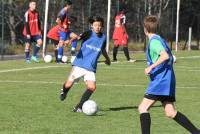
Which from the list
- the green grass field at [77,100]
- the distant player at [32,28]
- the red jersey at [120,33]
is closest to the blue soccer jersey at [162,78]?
the green grass field at [77,100]

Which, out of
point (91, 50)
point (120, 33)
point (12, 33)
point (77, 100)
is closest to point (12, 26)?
point (12, 33)

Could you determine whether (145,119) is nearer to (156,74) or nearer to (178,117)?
(178,117)

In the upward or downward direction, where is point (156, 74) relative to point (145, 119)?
upward

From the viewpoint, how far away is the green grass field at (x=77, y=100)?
1025 centimetres

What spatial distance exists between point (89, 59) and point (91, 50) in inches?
8.0

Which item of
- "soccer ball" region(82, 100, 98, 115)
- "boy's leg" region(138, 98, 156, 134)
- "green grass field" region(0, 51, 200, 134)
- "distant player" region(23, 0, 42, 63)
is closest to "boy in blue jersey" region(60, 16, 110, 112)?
"soccer ball" region(82, 100, 98, 115)

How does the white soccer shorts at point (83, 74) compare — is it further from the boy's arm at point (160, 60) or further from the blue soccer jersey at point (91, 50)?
the boy's arm at point (160, 60)

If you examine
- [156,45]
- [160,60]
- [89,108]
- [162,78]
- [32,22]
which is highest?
[156,45]

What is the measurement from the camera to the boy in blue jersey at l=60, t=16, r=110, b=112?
12.1 metres

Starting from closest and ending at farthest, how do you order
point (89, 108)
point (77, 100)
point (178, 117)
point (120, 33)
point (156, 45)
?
point (156, 45) → point (178, 117) → point (89, 108) → point (77, 100) → point (120, 33)

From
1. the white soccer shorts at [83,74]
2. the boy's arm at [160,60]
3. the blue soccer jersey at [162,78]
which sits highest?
the boy's arm at [160,60]

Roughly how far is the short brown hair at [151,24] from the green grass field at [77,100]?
5.59 ft

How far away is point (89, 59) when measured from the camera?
12.2 metres

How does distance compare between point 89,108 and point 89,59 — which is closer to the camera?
point 89,108
